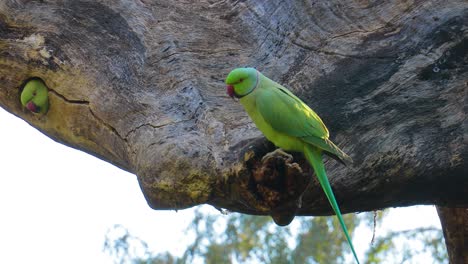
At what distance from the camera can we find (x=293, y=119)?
3.61 meters

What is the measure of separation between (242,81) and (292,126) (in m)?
0.34

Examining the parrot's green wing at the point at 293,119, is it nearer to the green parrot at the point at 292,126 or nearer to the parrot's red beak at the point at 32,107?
the green parrot at the point at 292,126

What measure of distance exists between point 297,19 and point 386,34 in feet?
1.59

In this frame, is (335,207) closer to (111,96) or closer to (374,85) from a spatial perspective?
(374,85)

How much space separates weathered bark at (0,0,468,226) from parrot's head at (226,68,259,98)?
0.16 metres

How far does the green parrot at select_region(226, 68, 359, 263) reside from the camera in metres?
3.57

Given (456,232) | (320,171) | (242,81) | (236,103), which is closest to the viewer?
(320,171)

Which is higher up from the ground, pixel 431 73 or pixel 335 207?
pixel 431 73

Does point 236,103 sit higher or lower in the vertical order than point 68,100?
lower

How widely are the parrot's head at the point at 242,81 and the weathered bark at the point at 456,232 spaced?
1.73 meters

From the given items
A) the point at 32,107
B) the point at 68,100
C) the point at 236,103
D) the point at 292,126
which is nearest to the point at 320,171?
the point at 292,126

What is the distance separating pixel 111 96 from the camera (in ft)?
13.7

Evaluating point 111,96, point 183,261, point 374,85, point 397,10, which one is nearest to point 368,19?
point 397,10

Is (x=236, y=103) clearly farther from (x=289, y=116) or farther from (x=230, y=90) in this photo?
(x=289, y=116)
